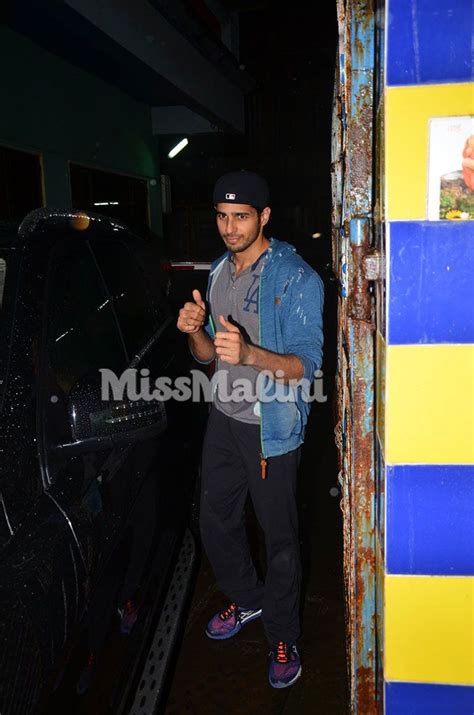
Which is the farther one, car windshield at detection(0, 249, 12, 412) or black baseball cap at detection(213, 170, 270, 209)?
black baseball cap at detection(213, 170, 270, 209)

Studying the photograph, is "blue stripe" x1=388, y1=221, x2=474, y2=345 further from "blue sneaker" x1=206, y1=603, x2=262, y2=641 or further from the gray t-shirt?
"blue sneaker" x1=206, y1=603, x2=262, y2=641

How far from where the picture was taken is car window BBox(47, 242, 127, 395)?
1.91 m

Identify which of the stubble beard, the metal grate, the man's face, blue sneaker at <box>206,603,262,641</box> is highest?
the man's face

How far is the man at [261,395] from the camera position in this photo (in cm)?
236

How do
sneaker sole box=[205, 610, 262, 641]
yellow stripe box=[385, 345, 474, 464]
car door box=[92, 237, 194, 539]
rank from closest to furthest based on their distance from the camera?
yellow stripe box=[385, 345, 474, 464], car door box=[92, 237, 194, 539], sneaker sole box=[205, 610, 262, 641]

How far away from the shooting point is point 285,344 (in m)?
2.42

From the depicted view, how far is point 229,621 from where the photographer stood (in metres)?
2.88

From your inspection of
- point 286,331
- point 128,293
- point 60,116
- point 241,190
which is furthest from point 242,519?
point 60,116

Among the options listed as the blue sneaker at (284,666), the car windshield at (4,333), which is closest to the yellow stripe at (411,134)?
the car windshield at (4,333)

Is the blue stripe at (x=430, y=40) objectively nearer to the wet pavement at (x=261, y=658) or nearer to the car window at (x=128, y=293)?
the car window at (x=128, y=293)

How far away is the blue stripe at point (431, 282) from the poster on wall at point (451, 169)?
2 centimetres

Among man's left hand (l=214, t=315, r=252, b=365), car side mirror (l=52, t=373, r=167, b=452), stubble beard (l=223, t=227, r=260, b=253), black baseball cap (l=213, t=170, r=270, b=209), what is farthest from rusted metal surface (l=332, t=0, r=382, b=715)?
stubble beard (l=223, t=227, r=260, b=253)

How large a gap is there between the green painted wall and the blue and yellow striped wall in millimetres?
7633

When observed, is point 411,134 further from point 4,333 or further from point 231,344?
point 4,333
